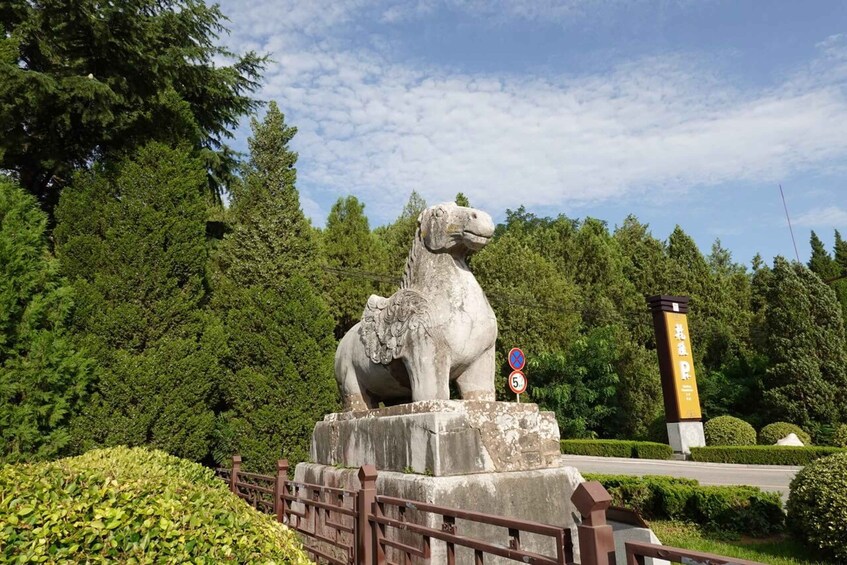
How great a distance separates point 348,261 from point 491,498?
60.4 feet

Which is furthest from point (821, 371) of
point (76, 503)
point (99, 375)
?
point (76, 503)

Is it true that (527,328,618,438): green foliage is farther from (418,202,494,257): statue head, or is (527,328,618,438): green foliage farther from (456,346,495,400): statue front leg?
(418,202,494,257): statue head

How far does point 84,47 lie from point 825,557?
1178cm

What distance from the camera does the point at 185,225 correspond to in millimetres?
8648

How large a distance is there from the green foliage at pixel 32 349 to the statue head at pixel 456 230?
541 centimetres

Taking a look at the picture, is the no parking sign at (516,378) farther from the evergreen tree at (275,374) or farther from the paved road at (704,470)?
the paved road at (704,470)

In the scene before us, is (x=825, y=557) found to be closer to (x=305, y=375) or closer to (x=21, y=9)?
(x=305, y=375)

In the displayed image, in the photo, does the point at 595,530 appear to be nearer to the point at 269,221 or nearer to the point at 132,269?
the point at 132,269

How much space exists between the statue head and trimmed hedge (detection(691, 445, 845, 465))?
39.7 ft

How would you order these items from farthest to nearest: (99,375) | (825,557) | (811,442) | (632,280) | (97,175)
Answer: (632,280) → (811,442) → (97,175) → (99,375) → (825,557)

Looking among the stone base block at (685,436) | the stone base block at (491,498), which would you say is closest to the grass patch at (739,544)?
the stone base block at (491,498)

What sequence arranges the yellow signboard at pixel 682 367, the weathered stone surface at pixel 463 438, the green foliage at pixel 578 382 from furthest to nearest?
the green foliage at pixel 578 382 < the yellow signboard at pixel 682 367 < the weathered stone surface at pixel 463 438

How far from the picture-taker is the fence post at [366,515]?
3562 millimetres

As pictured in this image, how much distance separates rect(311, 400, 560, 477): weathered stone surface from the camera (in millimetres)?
3682
